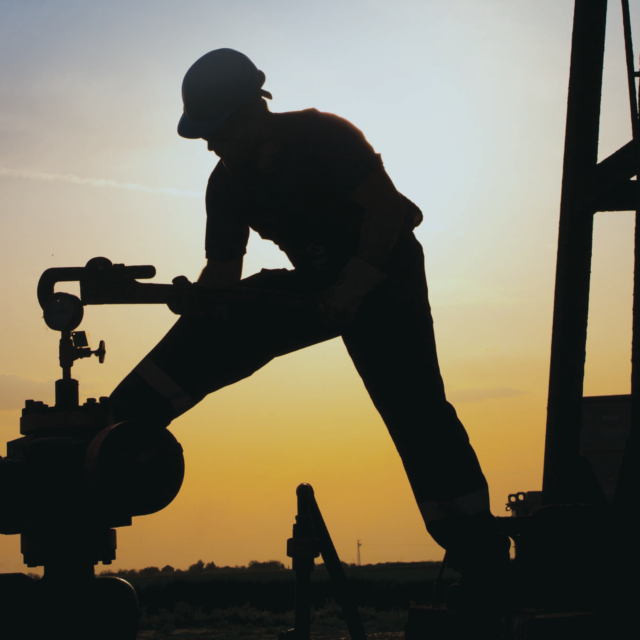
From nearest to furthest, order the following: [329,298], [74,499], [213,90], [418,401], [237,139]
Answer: [74,499], [329,298], [418,401], [213,90], [237,139]

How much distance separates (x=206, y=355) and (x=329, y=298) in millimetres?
541

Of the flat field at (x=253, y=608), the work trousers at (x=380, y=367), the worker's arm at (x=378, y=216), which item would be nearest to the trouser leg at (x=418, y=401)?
the work trousers at (x=380, y=367)

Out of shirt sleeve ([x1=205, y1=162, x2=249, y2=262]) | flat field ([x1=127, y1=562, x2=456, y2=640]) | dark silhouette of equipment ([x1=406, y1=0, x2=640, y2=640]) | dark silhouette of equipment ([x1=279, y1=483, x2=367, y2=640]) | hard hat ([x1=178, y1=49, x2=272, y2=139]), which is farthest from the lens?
flat field ([x1=127, y1=562, x2=456, y2=640])

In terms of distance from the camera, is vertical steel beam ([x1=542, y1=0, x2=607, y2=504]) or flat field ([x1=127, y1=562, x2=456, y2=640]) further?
flat field ([x1=127, y1=562, x2=456, y2=640])

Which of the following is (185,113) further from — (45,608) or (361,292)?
(45,608)

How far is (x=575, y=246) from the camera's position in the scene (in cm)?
393

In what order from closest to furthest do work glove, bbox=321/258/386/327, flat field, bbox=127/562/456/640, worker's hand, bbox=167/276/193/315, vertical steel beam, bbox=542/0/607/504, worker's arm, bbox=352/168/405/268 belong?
worker's hand, bbox=167/276/193/315, work glove, bbox=321/258/386/327, worker's arm, bbox=352/168/405/268, vertical steel beam, bbox=542/0/607/504, flat field, bbox=127/562/456/640

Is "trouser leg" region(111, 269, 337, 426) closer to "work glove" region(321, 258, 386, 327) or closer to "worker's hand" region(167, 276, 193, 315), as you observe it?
"work glove" region(321, 258, 386, 327)

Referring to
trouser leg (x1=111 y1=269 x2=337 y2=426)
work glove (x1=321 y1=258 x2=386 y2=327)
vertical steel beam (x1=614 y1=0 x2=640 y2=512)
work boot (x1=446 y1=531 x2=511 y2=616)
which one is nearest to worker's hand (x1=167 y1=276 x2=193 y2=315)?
trouser leg (x1=111 y1=269 x2=337 y2=426)

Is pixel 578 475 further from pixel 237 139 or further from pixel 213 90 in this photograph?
pixel 213 90

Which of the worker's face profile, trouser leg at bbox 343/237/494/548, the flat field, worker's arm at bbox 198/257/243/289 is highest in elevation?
the worker's face profile

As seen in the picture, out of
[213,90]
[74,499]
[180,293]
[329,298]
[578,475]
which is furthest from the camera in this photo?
[578,475]

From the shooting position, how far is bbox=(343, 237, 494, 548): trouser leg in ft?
8.28

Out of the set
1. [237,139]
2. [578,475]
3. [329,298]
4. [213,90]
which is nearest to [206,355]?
[329,298]
